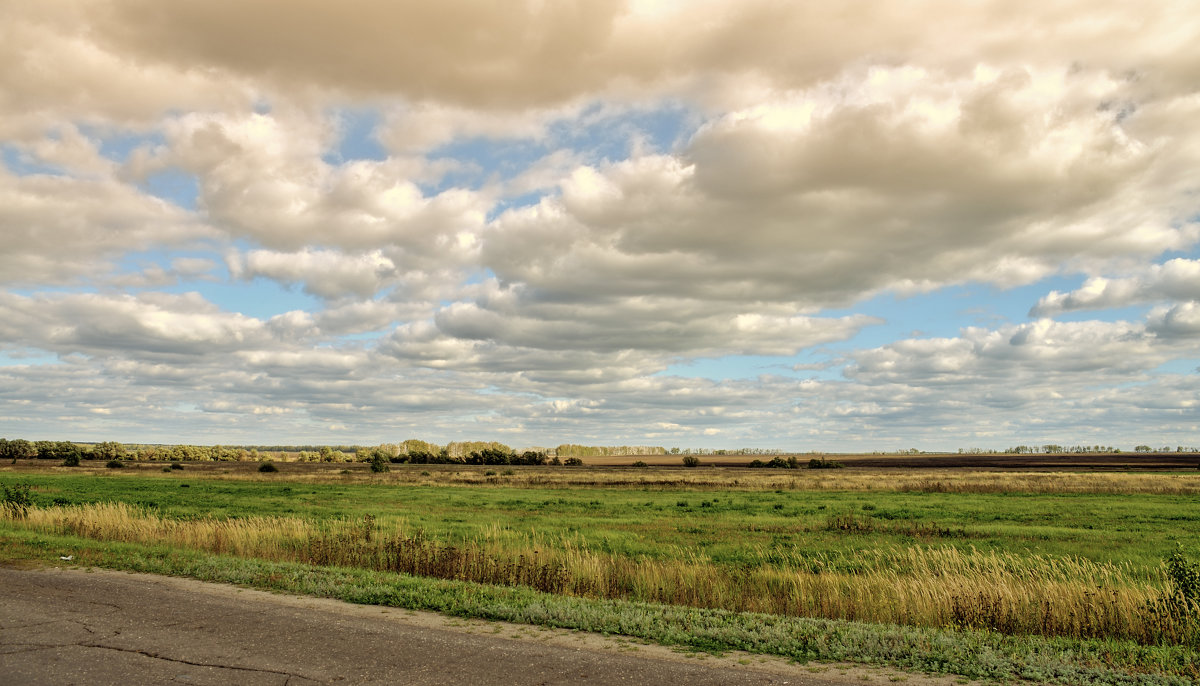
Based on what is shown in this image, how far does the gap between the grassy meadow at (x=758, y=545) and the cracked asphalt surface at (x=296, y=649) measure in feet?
10.5

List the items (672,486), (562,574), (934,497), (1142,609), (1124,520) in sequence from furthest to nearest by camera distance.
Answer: (672,486) → (934,497) → (1124,520) → (562,574) → (1142,609)

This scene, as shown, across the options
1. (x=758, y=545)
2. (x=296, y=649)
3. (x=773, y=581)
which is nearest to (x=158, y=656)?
(x=296, y=649)

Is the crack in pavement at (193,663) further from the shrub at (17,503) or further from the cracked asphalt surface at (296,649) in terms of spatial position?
the shrub at (17,503)

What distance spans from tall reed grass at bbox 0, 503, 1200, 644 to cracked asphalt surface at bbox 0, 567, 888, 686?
6.02 m

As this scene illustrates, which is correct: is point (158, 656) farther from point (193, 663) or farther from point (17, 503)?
point (17, 503)

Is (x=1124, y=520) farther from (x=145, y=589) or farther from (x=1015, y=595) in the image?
(x=145, y=589)

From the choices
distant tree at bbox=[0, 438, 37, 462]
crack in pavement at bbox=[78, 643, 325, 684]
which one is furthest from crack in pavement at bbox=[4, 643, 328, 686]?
distant tree at bbox=[0, 438, 37, 462]

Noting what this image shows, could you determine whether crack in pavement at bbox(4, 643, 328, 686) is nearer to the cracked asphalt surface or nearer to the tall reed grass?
the cracked asphalt surface

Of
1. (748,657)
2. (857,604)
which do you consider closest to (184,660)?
(748,657)

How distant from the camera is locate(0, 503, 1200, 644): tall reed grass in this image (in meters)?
13.6

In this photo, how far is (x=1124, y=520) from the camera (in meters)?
40.1

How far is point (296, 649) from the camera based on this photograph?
9531mm

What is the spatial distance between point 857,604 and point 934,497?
5109 cm

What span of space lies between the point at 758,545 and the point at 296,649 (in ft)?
78.4
